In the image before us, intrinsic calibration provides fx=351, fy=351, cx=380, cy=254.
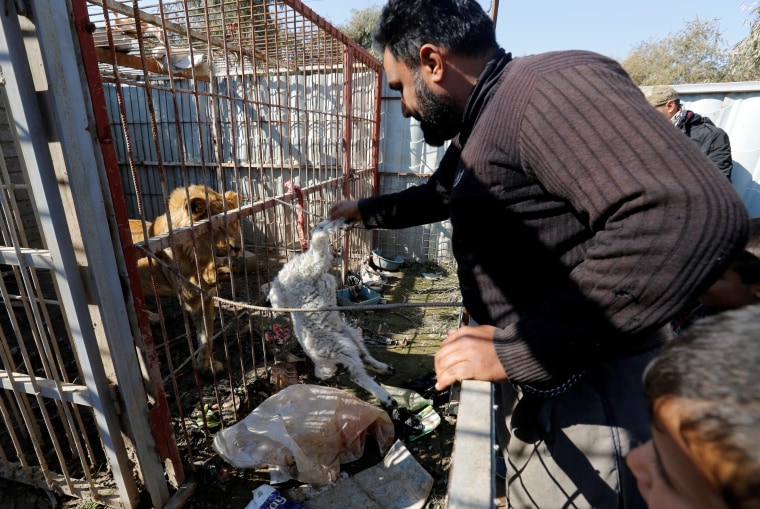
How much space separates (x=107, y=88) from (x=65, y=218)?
330 inches

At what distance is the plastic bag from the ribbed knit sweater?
2236 millimetres

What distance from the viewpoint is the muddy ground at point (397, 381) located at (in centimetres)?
278

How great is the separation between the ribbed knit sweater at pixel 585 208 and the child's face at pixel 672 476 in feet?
1.06

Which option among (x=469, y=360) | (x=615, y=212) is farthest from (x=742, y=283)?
(x=469, y=360)

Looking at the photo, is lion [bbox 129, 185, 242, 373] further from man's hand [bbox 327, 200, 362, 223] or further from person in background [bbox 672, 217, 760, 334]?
person in background [bbox 672, 217, 760, 334]

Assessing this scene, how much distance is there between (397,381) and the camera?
423 cm

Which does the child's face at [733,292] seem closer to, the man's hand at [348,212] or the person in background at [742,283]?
the person in background at [742,283]

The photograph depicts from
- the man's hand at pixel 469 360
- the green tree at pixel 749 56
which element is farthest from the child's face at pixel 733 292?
the green tree at pixel 749 56

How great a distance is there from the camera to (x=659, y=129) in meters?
0.81

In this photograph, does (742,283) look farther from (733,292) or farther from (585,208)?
(585,208)

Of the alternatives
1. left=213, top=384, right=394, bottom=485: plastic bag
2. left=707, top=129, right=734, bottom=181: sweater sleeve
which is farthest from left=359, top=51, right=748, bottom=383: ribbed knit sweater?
left=707, top=129, right=734, bottom=181: sweater sleeve

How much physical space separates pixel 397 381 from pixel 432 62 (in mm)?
3664

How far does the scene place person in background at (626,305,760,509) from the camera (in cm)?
42

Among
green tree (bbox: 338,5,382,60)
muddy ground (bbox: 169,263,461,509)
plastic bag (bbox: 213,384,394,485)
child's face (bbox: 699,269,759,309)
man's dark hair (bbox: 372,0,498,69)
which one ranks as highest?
green tree (bbox: 338,5,382,60)
